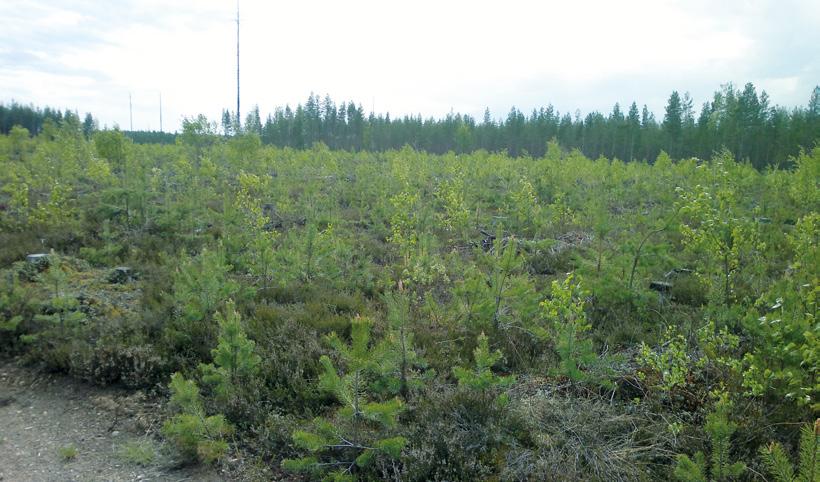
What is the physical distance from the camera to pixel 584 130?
55000 mm

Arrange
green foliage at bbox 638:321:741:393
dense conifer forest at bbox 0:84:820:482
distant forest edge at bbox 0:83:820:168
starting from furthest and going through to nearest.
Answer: distant forest edge at bbox 0:83:820:168 < green foliage at bbox 638:321:741:393 < dense conifer forest at bbox 0:84:820:482

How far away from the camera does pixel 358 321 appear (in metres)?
3.54

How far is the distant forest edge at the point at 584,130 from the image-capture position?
37219 millimetres

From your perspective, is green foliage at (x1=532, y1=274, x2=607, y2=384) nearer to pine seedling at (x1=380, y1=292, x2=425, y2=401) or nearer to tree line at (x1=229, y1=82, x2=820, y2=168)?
pine seedling at (x1=380, y1=292, x2=425, y2=401)

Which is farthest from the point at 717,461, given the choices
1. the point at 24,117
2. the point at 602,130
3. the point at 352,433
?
the point at 24,117

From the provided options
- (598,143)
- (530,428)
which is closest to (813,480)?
(530,428)

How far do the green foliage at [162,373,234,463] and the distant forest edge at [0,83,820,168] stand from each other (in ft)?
45.1

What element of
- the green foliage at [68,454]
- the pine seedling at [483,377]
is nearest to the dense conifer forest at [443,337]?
the pine seedling at [483,377]

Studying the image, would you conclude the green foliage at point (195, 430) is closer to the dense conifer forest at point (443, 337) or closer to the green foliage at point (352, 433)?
the dense conifer forest at point (443, 337)

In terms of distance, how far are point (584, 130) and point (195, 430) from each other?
5750 cm

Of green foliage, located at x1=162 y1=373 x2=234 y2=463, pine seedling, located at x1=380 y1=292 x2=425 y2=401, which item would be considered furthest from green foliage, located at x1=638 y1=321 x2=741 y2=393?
green foliage, located at x1=162 y1=373 x2=234 y2=463

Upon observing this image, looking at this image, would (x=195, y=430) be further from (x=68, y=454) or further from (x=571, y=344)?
(x=571, y=344)

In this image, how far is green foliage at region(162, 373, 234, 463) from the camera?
145 inches

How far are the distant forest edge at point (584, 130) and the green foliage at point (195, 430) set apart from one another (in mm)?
13735
